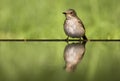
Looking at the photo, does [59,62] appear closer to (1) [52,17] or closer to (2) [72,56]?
(2) [72,56]

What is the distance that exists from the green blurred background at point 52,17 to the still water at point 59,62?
107cm

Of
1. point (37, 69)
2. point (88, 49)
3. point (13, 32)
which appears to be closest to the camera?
point (37, 69)

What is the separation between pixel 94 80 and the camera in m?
4.18

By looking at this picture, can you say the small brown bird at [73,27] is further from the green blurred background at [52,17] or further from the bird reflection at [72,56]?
the green blurred background at [52,17]

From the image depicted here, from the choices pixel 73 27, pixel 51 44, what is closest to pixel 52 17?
pixel 51 44

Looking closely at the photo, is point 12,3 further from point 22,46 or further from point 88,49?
point 88,49

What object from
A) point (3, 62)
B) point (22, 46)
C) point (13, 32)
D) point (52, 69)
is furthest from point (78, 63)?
point (13, 32)

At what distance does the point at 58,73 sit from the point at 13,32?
2.85 metres

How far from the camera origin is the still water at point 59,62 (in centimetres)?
→ 430

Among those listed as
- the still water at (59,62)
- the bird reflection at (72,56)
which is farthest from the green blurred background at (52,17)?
the bird reflection at (72,56)

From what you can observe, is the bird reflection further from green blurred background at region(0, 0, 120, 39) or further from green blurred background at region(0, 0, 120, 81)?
green blurred background at region(0, 0, 120, 39)

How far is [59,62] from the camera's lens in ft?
16.2

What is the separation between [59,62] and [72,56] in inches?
5.4

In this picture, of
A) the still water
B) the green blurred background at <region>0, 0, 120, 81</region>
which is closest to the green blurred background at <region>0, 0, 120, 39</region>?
the green blurred background at <region>0, 0, 120, 81</region>
